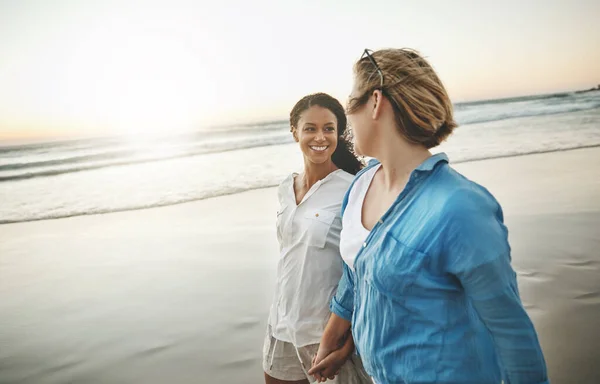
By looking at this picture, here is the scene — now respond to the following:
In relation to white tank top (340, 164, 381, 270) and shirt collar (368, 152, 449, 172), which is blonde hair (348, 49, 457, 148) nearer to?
shirt collar (368, 152, 449, 172)

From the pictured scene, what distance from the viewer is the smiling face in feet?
7.54

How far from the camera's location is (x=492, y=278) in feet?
3.52

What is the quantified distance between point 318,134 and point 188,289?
3.19 metres

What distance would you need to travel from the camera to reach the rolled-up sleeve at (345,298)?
170 cm

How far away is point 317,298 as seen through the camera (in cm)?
203

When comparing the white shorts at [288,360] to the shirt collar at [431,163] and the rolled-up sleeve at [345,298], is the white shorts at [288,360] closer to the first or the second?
the rolled-up sleeve at [345,298]

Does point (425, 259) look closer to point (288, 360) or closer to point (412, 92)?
point (412, 92)

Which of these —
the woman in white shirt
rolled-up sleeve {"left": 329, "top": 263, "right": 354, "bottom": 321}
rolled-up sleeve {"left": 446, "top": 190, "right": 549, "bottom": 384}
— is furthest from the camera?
the woman in white shirt

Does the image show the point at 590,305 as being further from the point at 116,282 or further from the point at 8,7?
the point at 8,7

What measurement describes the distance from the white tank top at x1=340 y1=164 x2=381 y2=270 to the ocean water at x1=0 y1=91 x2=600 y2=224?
27.1 ft

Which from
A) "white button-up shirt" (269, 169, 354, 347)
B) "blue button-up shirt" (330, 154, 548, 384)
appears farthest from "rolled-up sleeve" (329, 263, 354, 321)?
Answer: "blue button-up shirt" (330, 154, 548, 384)

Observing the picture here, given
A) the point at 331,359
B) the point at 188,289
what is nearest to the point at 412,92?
the point at 331,359

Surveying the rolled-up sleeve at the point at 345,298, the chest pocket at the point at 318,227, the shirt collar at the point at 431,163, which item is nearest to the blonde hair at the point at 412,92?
the shirt collar at the point at 431,163

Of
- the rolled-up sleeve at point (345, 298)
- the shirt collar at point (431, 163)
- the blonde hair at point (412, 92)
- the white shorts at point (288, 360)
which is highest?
the blonde hair at point (412, 92)
